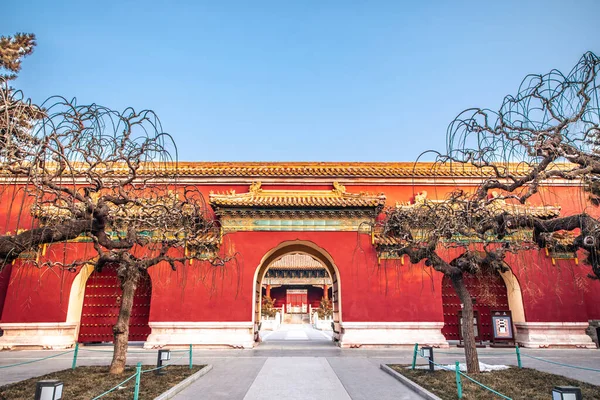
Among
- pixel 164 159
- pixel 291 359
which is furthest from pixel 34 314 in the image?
pixel 164 159

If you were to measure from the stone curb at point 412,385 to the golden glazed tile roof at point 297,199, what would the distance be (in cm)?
683

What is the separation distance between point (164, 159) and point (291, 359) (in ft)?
24.1

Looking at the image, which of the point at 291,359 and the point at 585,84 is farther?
the point at 291,359

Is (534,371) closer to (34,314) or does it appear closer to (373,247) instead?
(373,247)

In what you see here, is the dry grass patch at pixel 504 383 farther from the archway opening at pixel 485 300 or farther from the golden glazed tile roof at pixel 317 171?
the golden glazed tile roof at pixel 317 171

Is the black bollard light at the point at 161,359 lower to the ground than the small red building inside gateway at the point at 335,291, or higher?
lower

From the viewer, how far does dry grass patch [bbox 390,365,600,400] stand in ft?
20.7

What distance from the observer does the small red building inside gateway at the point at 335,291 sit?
13.5 meters

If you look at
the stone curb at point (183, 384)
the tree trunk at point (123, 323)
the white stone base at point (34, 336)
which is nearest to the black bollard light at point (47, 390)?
the stone curb at point (183, 384)

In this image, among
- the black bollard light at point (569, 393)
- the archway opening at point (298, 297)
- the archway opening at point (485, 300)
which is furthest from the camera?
the archway opening at point (298, 297)

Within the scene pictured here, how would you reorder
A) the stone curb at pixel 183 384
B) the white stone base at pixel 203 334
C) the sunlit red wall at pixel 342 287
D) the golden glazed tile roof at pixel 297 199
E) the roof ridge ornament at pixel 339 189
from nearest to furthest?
the stone curb at pixel 183 384
the white stone base at pixel 203 334
the sunlit red wall at pixel 342 287
the golden glazed tile roof at pixel 297 199
the roof ridge ornament at pixel 339 189

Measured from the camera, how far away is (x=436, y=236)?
323 inches

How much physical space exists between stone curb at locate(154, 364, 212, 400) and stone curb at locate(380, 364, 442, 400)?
4.56 metres

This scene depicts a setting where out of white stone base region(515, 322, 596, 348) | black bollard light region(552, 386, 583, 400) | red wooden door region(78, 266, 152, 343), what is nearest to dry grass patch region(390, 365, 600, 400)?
black bollard light region(552, 386, 583, 400)
